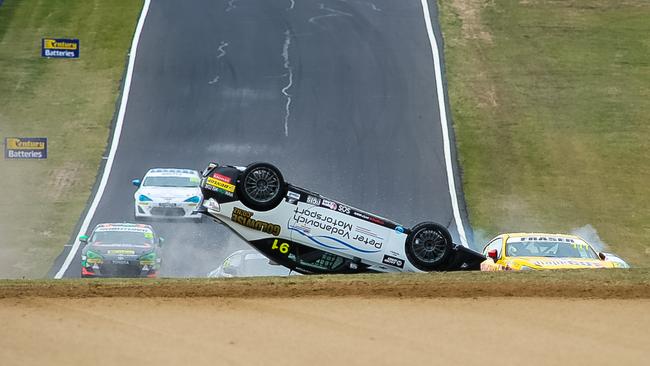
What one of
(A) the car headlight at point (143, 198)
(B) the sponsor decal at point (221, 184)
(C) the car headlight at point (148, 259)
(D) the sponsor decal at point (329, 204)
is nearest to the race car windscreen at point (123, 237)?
(C) the car headlight at point (148, 259)

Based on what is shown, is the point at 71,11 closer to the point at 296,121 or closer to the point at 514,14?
the point at 296,121

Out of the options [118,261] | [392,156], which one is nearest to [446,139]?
[392,156]

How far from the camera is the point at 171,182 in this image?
1184 inches

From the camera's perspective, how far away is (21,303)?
11.4 meters

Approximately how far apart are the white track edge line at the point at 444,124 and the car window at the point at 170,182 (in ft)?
23.1

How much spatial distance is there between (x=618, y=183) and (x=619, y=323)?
21.2 meters

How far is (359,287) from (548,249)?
7975 millimetres

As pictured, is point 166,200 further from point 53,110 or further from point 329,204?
point 329,204

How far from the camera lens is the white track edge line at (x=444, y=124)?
29.4 m

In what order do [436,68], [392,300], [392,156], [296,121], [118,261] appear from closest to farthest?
[392,300] → [118,261] → [392,156] → [296,121] → [436,68]

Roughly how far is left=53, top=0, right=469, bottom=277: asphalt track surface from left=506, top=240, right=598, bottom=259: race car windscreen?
29.8ft

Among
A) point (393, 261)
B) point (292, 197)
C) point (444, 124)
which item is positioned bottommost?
point (393, 261)

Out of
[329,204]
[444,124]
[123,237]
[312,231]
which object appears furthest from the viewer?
[444,124]

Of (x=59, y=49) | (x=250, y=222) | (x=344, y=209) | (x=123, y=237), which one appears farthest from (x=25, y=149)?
(x=344, y=209)
